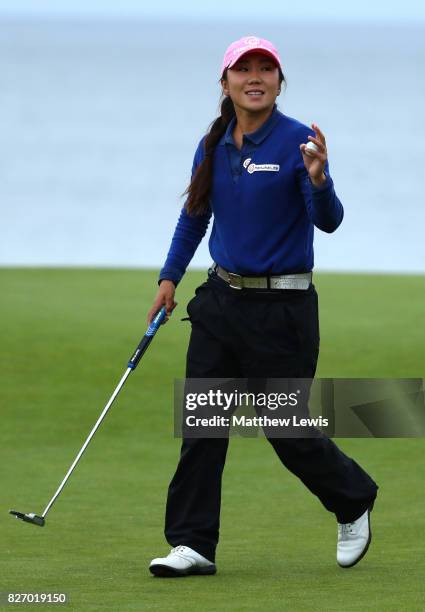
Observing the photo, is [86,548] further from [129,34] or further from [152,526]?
[129,34]

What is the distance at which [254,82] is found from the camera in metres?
6.14

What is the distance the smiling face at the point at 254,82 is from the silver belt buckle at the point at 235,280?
541 millimetres

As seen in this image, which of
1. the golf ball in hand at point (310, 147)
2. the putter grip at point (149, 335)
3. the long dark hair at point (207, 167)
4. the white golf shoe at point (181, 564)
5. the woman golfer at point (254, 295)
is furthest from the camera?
the putter grip at point (149, 335)

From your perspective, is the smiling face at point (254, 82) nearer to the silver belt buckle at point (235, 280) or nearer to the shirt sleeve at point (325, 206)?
the shirt sleeve at point (325, 206)

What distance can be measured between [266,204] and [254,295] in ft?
0.99

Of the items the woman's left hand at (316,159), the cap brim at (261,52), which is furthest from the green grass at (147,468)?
the cap brim at (261,52)

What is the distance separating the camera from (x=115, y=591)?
557 cm

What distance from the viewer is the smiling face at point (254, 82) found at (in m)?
6.12

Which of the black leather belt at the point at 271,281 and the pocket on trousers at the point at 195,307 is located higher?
the black leather belt at the point at 271,281

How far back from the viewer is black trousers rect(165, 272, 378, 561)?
6.11 m

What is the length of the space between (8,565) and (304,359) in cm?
117

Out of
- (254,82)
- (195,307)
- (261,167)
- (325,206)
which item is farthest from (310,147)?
(195,307)

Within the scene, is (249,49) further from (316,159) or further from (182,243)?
(182,243)

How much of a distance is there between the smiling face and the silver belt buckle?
54cm
